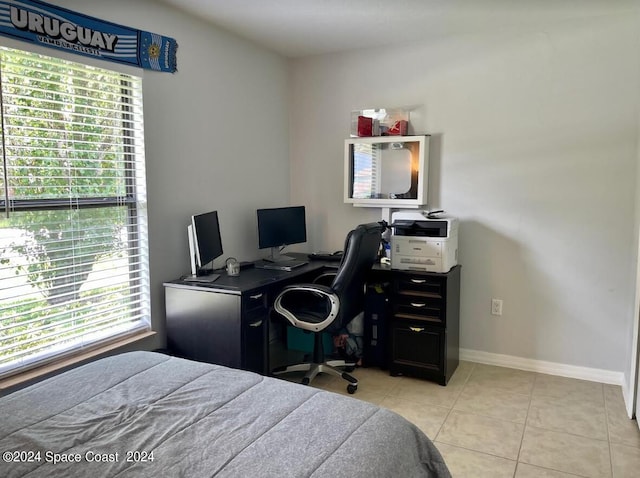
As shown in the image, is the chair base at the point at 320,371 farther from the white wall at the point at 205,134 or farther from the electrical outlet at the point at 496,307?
the electrical outlet at the point at 496,307

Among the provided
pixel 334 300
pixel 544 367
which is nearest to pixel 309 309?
pixel 334 300

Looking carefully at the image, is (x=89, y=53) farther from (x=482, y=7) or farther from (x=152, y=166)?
(x=482, y=7)

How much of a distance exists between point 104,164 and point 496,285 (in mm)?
2805

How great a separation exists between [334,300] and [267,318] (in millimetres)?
435

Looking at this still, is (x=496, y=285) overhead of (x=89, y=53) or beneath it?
beneath

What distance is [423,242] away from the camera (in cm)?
338

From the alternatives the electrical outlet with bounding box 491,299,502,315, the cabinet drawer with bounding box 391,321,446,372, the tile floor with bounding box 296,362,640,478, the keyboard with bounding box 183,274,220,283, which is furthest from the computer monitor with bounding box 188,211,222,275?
the electrical outlet with bounding box 491,299,502,315

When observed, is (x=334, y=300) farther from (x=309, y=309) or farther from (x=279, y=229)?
(x=279, y=229)

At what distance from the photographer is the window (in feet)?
7.33

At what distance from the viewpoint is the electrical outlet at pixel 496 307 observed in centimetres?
367

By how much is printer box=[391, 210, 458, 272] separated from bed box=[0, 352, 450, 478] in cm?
182

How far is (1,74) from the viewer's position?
214cm

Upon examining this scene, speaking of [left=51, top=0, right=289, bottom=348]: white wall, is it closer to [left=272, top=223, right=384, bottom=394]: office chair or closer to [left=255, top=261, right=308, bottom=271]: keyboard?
[left=255, top=261, right=308, bottom=271]: keyboard

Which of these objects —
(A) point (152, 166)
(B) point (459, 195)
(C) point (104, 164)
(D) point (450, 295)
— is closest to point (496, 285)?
(D) point (450, 295)
